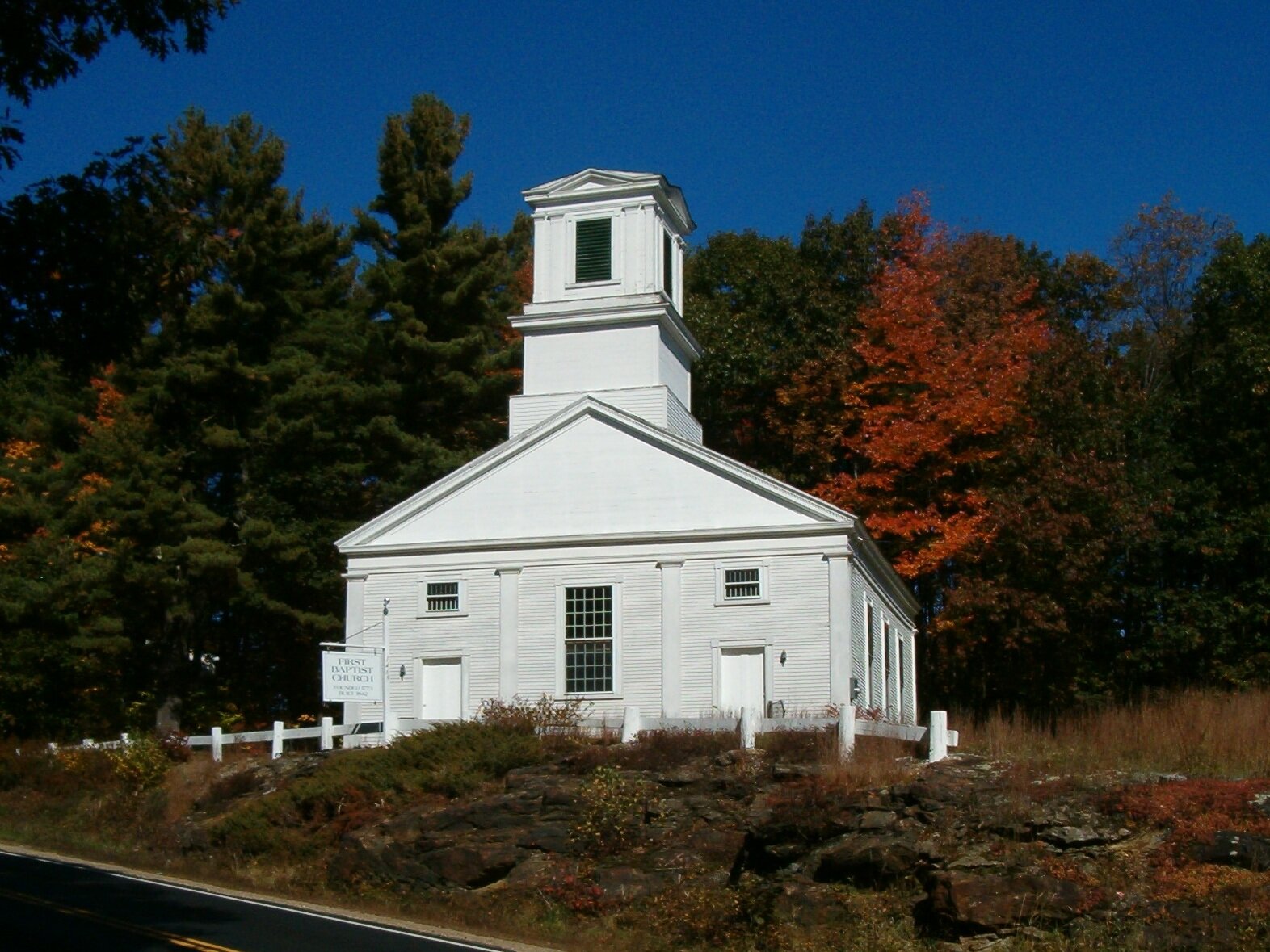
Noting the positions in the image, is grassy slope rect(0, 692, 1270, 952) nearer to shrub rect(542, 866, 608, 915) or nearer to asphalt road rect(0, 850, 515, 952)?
shrub rect(542, 866, 608, 915)

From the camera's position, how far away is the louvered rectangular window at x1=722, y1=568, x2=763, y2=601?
31.7 metres

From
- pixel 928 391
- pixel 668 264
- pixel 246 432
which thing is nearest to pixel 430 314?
pixel 246 432

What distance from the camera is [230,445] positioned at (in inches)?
1721

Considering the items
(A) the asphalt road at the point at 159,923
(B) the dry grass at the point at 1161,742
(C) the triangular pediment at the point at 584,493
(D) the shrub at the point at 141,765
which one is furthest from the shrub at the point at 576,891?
(D) the shrub at the point at 141,765

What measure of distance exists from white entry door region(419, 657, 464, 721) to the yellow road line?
1327 centimetres

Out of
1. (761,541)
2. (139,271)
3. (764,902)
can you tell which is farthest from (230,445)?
(139,271)

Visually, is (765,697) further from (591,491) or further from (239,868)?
(239,868)

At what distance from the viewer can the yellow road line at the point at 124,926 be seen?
1577 centimetres

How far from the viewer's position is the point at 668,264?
3816 cm

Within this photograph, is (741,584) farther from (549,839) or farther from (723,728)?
(549,839)

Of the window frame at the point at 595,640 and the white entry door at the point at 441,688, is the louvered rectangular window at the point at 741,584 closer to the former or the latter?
the window frame at the point at 595,640

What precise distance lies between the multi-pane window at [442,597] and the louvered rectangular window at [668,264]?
944 centimetres

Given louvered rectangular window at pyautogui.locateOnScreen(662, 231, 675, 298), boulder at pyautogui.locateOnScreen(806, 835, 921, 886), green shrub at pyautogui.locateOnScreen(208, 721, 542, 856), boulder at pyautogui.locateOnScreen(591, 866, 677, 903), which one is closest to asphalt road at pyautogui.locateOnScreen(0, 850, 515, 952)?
boulder at pyautogui.locateOnScreen(591, 866, 677, 903)

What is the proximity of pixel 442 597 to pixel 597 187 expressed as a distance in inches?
433
